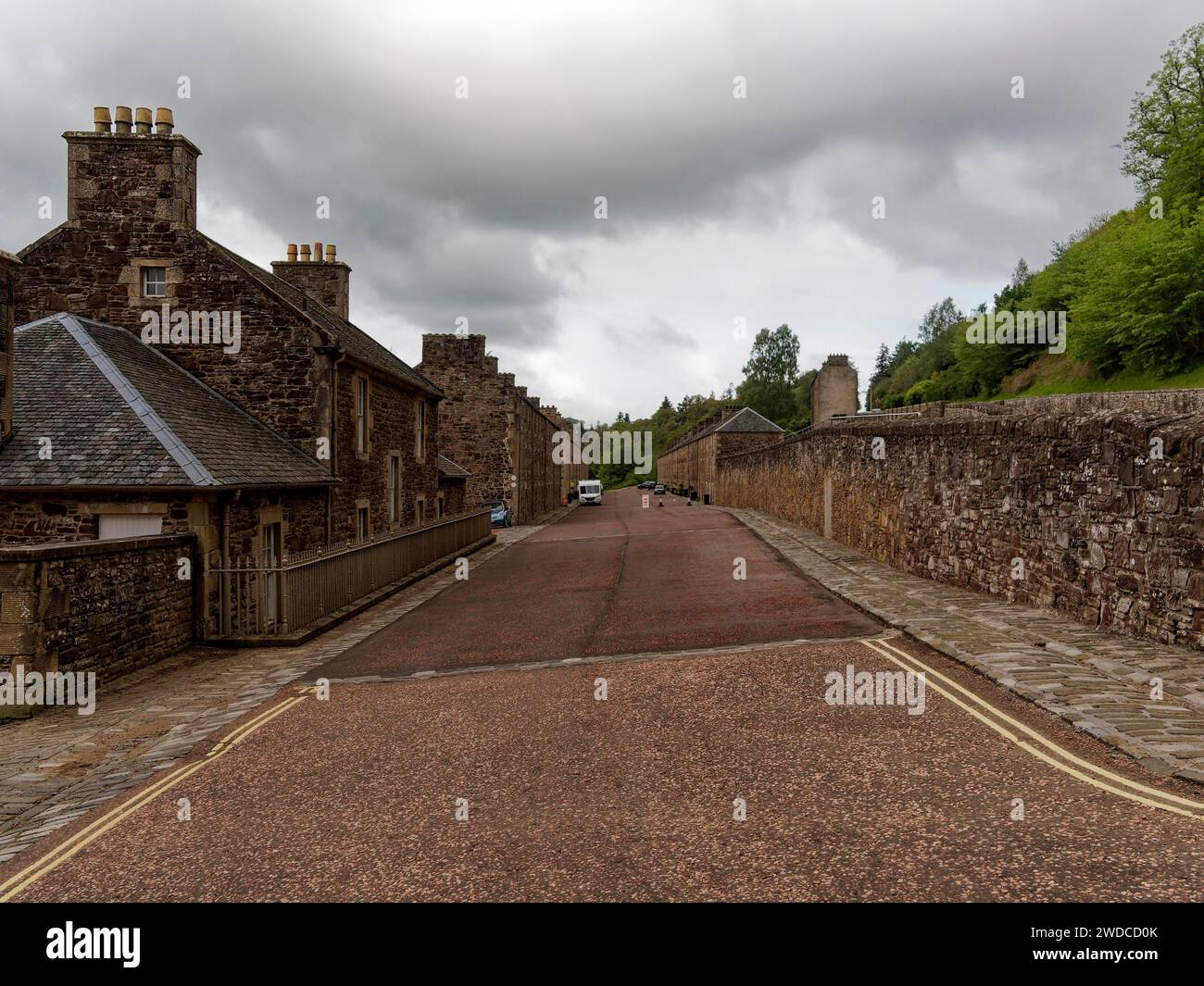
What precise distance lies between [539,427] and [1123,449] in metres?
42.1

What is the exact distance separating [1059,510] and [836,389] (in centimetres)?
3297

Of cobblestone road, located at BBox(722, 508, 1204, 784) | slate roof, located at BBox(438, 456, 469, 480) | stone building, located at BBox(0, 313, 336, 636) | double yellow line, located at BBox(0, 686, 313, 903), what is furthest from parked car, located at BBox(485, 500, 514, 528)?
double yellow line, located at BBox(0, 686, 313, 903)

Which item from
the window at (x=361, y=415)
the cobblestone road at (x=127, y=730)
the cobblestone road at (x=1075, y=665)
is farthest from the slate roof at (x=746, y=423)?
the cobblestone road at (x=127, y=730)

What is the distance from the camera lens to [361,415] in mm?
19609

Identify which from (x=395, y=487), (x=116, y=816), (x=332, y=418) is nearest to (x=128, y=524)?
(x=332, y=418)

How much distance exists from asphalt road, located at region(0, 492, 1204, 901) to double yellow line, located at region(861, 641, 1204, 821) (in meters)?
0.02

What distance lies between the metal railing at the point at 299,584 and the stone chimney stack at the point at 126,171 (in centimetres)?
877

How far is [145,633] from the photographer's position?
10.5 meters

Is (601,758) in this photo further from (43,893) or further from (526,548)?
(526,548)

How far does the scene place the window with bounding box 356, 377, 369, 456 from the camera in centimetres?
1919

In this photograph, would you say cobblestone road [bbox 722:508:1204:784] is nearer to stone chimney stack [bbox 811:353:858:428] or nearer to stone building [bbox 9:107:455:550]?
stone building [bbox 9:107:455:550]

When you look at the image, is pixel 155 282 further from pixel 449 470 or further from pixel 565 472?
pixel 565 472

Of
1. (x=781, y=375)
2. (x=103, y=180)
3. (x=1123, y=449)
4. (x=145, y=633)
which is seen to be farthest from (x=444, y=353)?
(x=781, y=375)

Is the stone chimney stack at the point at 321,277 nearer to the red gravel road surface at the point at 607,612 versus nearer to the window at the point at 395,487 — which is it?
the window at the point at 395,487
